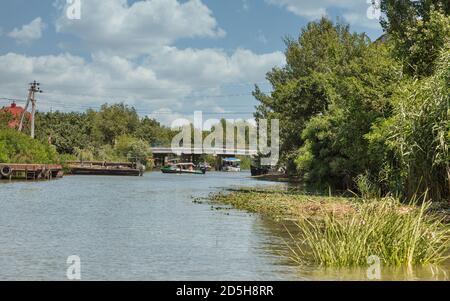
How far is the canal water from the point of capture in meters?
14.0

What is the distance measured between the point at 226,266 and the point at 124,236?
252 inches

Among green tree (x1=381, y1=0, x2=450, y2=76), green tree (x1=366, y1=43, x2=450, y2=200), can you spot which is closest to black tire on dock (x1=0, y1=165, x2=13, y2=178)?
green tree (x1=381, y1=0, x2=450, y2=76)

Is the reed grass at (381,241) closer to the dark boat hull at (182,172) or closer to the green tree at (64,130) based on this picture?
the green tree at (64,130)

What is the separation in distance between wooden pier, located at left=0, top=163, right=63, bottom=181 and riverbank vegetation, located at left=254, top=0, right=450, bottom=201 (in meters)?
27.5

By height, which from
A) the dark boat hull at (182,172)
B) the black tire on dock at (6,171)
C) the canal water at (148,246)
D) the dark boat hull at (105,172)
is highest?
the black tire on dock at (6,171)

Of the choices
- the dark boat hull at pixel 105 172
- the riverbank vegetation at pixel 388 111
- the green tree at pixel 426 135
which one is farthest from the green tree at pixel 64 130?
the green tree at pixel 426 135

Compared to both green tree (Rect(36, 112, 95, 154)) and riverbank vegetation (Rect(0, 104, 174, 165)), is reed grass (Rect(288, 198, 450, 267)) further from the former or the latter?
green tree (Rect(36, 112, 95, 154))

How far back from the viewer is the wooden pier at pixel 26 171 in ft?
216

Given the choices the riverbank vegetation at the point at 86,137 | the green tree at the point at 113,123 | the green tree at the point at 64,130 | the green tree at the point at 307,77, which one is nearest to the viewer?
the green tree at the point at 307,77

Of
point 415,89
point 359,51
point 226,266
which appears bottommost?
point 226,266

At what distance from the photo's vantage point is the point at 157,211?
30531 millimetres

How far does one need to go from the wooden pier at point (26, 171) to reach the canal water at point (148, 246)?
36.3 metres
